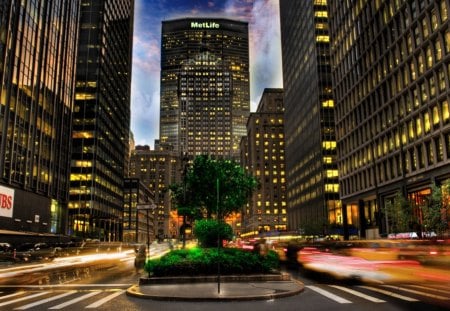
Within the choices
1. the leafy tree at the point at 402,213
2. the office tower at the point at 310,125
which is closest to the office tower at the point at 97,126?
the office tower at the point at 310,125

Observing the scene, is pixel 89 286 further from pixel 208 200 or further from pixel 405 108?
pixel 405 108

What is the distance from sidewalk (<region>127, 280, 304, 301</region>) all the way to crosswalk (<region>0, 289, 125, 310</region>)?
3.95ft

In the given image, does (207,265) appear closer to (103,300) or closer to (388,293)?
(103,300)

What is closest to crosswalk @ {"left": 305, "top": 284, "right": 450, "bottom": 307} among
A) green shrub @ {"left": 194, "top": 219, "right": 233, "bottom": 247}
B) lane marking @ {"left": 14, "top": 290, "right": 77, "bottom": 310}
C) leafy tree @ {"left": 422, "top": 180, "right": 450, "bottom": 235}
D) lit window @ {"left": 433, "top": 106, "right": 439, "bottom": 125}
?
green shrub @ {"left": 194, "top": 219, "right": 233, "bottom": 247}

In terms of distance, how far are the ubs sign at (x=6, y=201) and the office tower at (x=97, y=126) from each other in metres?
44.7

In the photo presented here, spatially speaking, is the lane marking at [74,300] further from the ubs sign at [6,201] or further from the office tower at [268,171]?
the office tower at [268,171]

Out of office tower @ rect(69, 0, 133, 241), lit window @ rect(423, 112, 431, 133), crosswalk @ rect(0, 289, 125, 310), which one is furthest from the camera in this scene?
office tower @ rect(69, 0, 133, 241)

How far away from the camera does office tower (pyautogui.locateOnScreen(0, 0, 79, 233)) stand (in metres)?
58.3

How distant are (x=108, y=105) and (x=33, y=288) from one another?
110m

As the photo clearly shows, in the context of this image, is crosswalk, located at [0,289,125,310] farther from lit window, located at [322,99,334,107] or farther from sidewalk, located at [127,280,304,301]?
lit window, located at [322,99,334,107]

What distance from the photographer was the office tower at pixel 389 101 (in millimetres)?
48938

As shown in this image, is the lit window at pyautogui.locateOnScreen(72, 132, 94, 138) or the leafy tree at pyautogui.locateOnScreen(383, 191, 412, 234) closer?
the leafy tree at pyautogui.locateOnScreen(383, 191, 412, 234)

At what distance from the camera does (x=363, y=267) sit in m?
18.5

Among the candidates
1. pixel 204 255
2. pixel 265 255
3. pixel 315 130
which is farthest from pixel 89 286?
pixel 315 130
